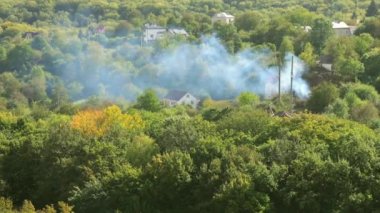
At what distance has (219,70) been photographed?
3462cm

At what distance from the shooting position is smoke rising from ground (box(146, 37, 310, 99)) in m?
30.3

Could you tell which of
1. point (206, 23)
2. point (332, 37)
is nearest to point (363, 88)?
point (332, 37)

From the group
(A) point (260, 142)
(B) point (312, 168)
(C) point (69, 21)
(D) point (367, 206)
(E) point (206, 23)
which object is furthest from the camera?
(C) point (69, 21)

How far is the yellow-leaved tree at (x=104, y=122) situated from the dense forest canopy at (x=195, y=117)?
0.08m

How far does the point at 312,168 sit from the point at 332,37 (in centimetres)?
1988

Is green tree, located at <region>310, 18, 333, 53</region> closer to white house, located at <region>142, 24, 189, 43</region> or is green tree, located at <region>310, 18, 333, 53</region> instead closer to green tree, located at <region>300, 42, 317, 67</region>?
green tree, located at <region>300, 42, 317, 67</region>

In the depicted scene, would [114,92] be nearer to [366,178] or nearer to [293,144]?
[293,144]

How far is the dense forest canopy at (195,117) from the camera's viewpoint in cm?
1355

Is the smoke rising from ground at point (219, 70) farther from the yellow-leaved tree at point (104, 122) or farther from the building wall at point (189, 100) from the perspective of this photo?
the yellow-leaved tree at point (104, 122)

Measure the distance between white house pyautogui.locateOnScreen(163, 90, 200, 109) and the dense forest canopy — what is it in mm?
476

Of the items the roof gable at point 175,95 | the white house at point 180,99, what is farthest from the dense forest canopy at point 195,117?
the roof gable at point 175,95

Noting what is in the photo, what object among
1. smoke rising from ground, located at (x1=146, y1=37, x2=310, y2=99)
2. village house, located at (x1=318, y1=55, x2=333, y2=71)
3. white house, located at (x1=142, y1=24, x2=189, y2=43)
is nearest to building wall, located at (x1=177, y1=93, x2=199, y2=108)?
smoke rising from ground, located at (x1=146, y1=37, x2=310, y2=99)

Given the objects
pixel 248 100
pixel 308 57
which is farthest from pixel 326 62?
pixel 248 100

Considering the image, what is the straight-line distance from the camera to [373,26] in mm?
33750
